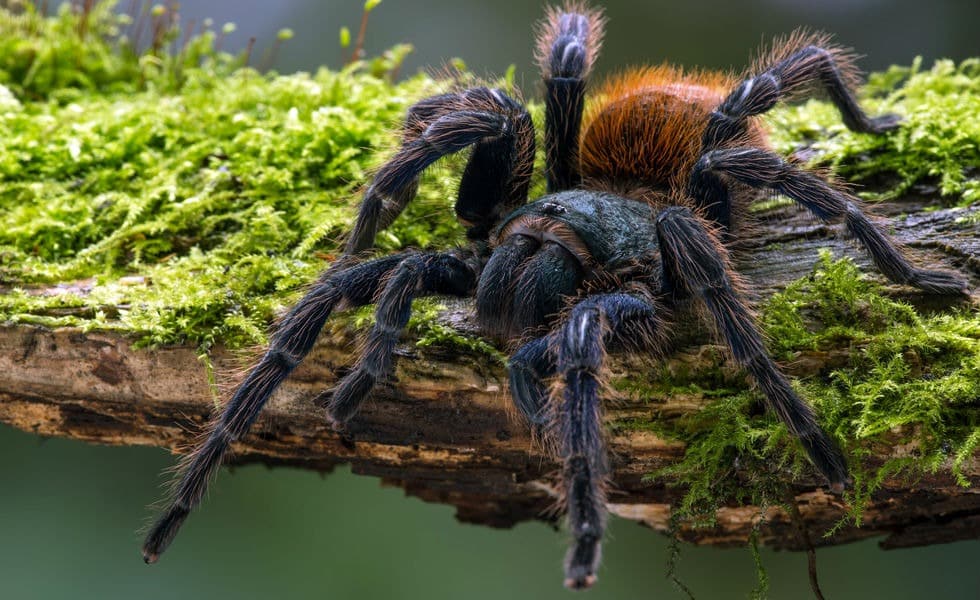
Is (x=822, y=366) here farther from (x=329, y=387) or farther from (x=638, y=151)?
(x=329, y=387)

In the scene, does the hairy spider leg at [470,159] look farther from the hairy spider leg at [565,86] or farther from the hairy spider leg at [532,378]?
the hairy spider leg at [532,378]

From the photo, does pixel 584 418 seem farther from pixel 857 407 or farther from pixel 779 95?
pixel 779 95

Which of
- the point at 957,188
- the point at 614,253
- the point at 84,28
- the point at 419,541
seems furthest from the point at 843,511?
the point at 84,28

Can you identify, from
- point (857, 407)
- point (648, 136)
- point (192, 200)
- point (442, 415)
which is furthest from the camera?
point (192, 200)

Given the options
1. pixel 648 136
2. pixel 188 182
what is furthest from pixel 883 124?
pixel 188 182

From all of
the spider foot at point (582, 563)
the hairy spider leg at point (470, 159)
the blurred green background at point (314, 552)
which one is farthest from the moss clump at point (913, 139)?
the spider foot at point (582, 563)

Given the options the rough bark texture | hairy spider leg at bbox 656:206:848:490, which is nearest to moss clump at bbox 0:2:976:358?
the rough bark texture
